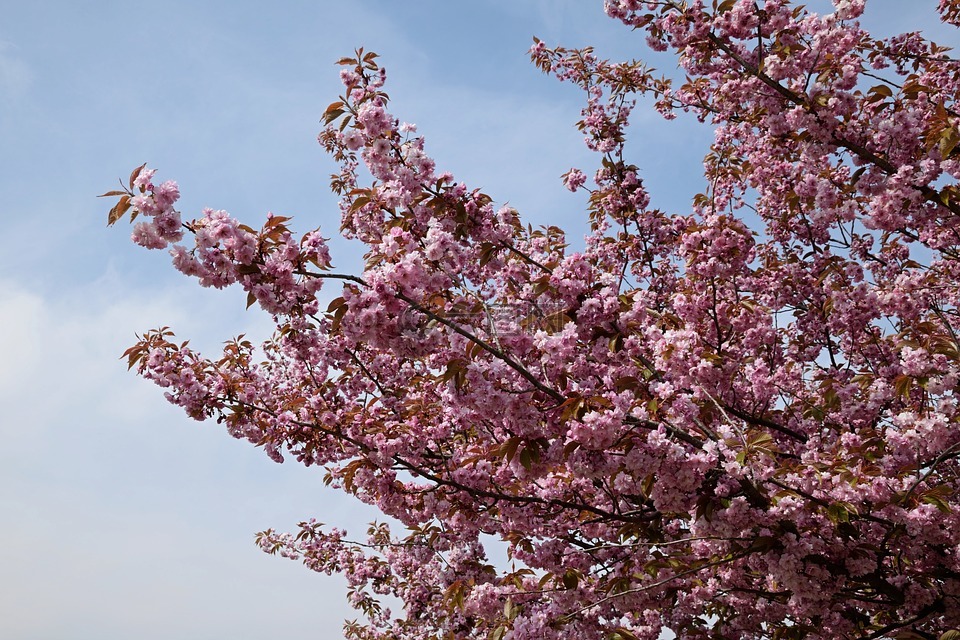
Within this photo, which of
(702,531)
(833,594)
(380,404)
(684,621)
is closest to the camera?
(702,531)

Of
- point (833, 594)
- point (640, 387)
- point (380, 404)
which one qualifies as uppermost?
point (380, 404)

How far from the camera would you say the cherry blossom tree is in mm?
3566

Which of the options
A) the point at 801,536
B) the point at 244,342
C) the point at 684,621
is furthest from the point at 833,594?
the point at 244,342

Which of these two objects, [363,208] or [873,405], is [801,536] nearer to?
[873,405]

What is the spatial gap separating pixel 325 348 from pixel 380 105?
2.06 metres

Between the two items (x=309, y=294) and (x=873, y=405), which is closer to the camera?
(x=309, y=294)

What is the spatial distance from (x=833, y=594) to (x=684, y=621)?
87.2 inches

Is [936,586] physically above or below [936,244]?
below

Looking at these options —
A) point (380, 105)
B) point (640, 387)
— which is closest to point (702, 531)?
point (640, 387)

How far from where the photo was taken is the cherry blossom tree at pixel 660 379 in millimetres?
3566

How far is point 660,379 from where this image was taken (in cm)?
478

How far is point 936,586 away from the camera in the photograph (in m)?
4.56

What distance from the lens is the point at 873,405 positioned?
5.05 m

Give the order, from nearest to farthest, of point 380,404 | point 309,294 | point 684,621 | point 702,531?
point 309,294 < point 702,531 < point 380,404 < point 684,621
